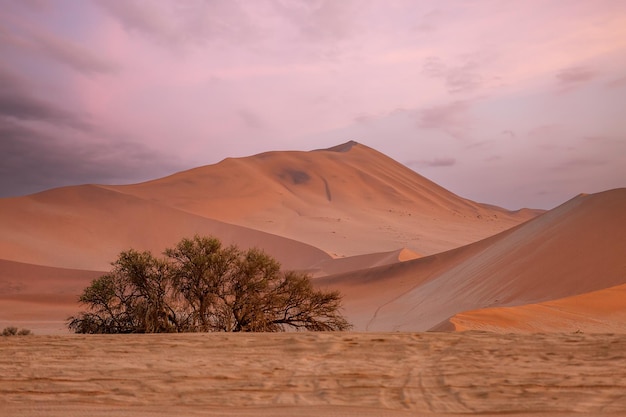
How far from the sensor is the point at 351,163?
452 ft

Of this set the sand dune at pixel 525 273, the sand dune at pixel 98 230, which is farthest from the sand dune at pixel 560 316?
the sand dune at pixel 98 230

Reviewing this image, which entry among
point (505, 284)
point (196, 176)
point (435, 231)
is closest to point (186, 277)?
point (505, 284)

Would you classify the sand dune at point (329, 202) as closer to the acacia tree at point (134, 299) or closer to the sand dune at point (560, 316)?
the sand dune at point (560, 316)

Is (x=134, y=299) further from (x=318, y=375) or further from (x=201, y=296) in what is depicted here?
(x=318, y=375)

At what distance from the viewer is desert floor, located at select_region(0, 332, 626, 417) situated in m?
5.71

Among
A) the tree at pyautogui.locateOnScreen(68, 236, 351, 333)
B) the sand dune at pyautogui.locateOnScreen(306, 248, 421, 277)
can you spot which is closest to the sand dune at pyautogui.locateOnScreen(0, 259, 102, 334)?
the tree at pyautogui.locateOnScreen(68, 236, 351, 333)

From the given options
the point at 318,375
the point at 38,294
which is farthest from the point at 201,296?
the point at 38,294

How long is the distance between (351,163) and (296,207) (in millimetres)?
45212

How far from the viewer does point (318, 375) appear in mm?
6957

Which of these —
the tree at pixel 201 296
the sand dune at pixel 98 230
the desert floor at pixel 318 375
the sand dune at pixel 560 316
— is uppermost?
the sand dune at pixel 98 230

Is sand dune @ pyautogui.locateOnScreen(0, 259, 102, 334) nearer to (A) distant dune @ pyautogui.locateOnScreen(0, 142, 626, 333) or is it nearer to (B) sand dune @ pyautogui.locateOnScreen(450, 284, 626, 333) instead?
(A) distant dune @ pyautogui.locateOnScreen(0, 142, 626, 333)

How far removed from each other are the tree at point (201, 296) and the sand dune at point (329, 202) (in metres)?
50.2

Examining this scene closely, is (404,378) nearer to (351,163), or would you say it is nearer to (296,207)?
(296,207)

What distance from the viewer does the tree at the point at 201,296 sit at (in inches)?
617
